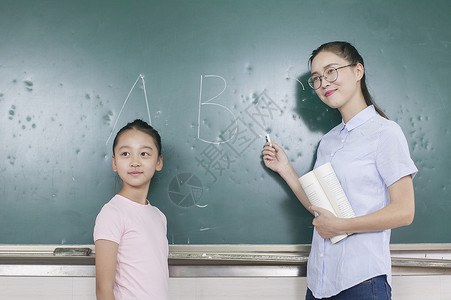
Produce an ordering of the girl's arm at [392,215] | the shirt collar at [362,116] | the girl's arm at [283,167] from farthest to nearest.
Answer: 1. the girl's arm at [283,167]
2. the shirt collar at [362,116]
3. the girl's arm at [392,215]

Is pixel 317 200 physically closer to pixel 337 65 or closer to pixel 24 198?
pixel 337 65

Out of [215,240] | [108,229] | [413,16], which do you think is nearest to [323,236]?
[215,240]

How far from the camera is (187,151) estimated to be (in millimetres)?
1338

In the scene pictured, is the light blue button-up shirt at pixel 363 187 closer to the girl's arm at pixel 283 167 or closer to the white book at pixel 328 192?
the white book at pixel 328 192

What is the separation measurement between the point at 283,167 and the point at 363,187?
1.12ft

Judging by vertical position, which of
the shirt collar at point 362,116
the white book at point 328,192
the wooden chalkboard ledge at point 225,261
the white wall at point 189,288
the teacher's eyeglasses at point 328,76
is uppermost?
the teacher's eyeglasses at point 328,76

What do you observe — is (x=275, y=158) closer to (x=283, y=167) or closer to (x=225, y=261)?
(x=283, y=167)

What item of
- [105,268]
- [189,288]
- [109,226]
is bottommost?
[189,288]

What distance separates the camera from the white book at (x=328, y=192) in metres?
1.05

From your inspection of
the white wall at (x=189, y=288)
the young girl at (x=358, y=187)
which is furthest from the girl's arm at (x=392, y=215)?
the white wall at (x=189, y=288)

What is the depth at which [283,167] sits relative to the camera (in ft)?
4.33

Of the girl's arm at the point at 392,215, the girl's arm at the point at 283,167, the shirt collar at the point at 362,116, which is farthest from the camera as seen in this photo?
the girl's arm at the point at 283,167

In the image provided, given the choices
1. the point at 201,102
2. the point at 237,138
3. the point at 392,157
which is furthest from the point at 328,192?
the point at 201,102

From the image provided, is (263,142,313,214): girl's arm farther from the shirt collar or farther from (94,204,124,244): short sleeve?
(94,204,124,244): short sleeve
